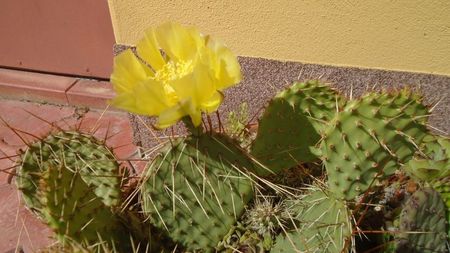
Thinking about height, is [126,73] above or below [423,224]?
above

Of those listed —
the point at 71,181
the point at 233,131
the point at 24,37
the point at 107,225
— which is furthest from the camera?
the point at 24,37

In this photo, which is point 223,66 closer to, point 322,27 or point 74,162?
point 74,162

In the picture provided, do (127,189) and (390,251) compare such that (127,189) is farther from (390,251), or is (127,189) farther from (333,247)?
(390,251)

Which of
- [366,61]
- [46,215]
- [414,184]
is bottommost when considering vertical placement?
[46,215]

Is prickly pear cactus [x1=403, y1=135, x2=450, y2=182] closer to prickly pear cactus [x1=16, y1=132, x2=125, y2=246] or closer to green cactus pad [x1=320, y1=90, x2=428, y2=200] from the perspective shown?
green cactus pad [x1=320, y1=90, x2=428, y2=200]

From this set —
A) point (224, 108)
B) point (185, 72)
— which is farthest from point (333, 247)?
point (224, 108)

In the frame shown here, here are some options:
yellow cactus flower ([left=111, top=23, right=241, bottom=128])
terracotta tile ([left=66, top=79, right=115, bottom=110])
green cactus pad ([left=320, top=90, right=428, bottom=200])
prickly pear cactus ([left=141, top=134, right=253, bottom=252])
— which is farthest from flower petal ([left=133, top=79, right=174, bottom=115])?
terracotta tile ([left=66, top=79, right=115, bottom=110])

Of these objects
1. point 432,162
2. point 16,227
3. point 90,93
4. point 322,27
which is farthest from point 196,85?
point 90,93
